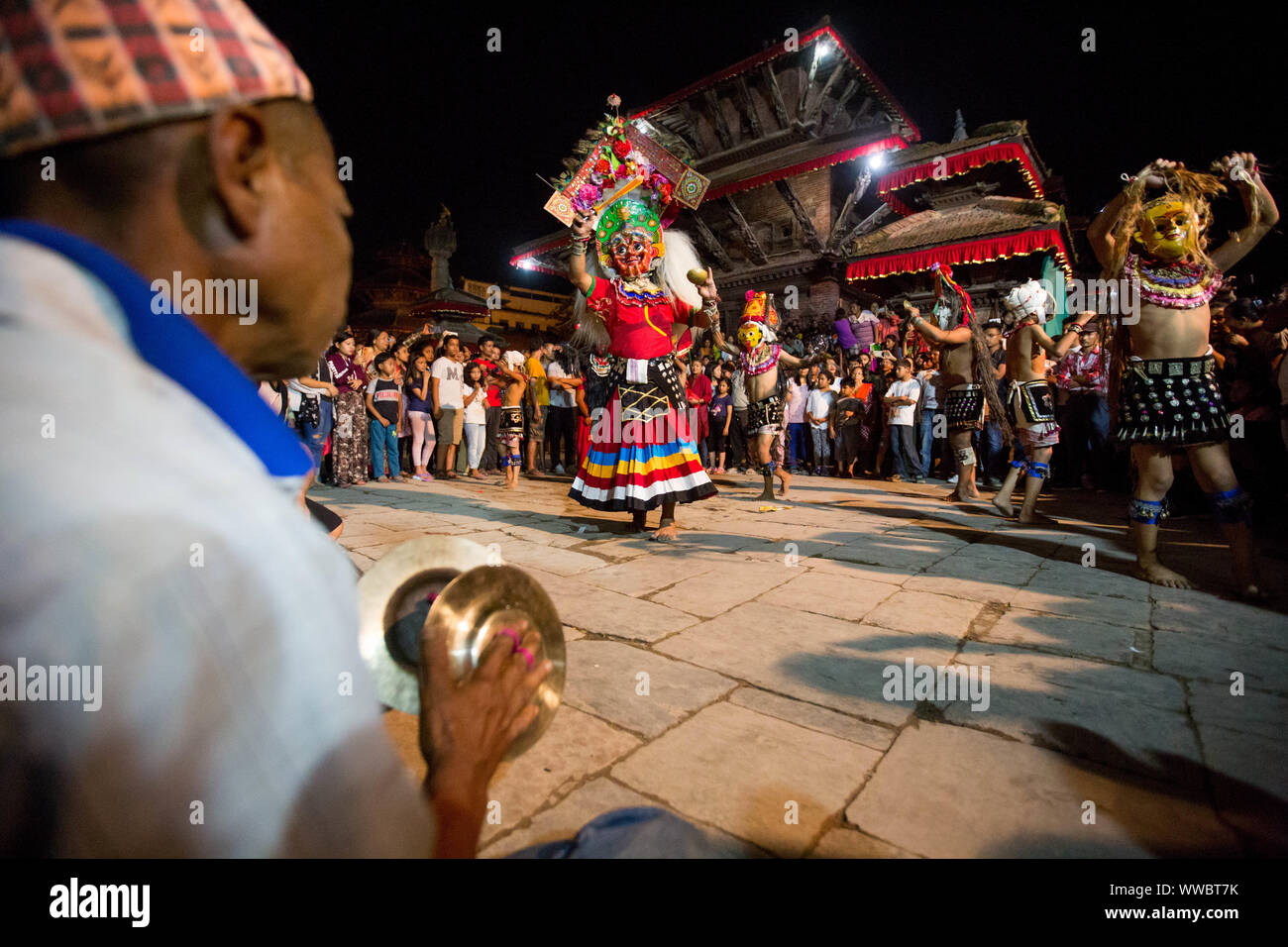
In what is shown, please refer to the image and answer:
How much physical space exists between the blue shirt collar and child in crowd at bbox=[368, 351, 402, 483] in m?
8.31

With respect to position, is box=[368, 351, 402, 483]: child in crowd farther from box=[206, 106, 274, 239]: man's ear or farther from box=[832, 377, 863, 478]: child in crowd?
box=[206, 106, 274, 239]: man's ear

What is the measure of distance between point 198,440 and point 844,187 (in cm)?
1946

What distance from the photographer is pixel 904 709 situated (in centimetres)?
200

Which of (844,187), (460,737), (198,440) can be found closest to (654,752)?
(460,737)

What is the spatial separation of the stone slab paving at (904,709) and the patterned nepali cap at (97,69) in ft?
4.67

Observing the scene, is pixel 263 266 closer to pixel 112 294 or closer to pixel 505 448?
pixel 112 294

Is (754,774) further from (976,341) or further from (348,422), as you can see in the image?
(348,422)

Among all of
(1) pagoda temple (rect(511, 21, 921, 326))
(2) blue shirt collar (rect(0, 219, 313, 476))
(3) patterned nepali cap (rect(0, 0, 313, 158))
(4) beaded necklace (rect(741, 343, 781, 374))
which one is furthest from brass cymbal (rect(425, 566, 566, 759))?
(1) pagoda temple (rect(511, 21, 921, 326))

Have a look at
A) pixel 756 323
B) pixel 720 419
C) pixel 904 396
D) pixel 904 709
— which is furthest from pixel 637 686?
pixel 720 419

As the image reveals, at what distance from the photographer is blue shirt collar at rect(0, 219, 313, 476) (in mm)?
562

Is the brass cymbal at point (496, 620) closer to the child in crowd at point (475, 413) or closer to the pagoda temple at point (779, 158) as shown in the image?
the child in crowd at point (475, 413)

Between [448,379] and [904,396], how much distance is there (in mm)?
7114

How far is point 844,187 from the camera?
55.8ft

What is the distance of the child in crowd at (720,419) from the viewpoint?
10.6 metres
